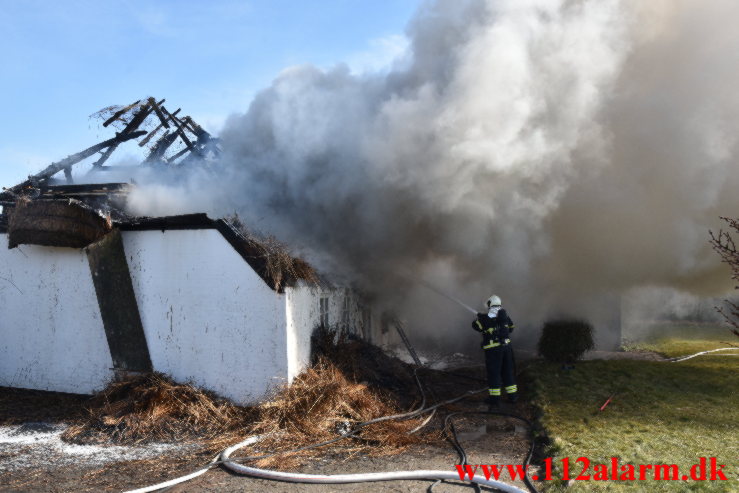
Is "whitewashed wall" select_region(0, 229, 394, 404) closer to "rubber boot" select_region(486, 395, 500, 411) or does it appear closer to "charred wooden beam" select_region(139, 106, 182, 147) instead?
"rubber boot" select_region(486, 395, 500, 411)

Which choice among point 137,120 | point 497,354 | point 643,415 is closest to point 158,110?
point 137,120

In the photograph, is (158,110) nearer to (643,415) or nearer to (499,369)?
(499,369)

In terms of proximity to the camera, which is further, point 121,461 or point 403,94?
point 403,94

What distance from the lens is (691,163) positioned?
9250 mm

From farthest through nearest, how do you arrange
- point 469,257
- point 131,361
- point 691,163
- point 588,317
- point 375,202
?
point 588,317
point 469,257
point 375,202
point 691,163
point 131,361

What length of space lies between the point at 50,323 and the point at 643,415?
9406 millimetres

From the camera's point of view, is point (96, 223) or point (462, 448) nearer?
point (462, 448)

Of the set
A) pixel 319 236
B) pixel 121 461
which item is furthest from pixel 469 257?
pixel 121 461

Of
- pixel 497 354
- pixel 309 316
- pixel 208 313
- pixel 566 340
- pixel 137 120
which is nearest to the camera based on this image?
pixel 208 313

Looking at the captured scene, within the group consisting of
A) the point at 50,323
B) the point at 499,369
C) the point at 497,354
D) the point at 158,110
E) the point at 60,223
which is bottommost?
the point at 499,369

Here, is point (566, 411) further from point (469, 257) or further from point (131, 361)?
point (131, 361)

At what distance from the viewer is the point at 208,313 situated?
806 cm

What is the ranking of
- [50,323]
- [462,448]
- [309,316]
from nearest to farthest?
1. [462,448]
2. [309,316]
3. [50,323]

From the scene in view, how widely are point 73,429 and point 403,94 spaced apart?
25.6 feet
